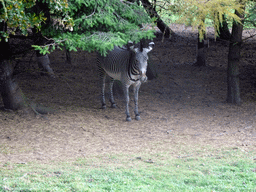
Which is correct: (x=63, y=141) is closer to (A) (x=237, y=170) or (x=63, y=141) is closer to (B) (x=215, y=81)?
(A) (x=237, y=170)

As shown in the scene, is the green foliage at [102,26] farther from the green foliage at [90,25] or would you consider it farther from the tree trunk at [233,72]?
the tree trunk at [233,72]

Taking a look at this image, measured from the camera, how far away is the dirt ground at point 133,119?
6598 mm

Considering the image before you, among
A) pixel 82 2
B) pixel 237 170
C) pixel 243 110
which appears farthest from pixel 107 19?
pixel 243 110

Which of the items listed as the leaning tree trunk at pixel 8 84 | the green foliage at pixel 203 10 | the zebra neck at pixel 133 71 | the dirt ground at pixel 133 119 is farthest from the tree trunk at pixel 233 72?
the leaning tree trunk at pixel 8 84

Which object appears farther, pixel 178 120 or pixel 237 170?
pixel 178 120

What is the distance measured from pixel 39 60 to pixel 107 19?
5.77 metres

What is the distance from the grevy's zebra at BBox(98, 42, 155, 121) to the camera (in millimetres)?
Result: 7643

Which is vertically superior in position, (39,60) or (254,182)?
(39,60)

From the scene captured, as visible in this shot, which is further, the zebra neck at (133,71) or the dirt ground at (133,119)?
the zebra neck at (133,71)

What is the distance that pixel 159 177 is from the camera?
4934 mm

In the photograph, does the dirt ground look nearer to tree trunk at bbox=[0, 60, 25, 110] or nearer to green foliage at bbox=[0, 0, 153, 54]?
tree trunk at bbox=[0, 60, 25, 110]

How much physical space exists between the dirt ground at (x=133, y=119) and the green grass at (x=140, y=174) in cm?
45

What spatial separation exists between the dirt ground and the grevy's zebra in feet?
3.12

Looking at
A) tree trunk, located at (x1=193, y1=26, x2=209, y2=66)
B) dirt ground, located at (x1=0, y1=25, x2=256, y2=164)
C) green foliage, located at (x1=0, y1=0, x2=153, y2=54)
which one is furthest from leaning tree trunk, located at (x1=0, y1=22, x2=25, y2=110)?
tree trunk, located at (x1=193, y1=26, x2=209, y2=66)
